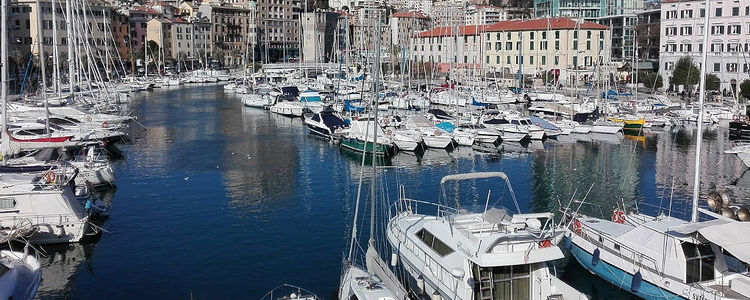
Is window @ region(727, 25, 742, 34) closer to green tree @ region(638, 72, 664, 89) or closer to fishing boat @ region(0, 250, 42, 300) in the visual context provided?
green tree @ region(638, 72, 664, 89)

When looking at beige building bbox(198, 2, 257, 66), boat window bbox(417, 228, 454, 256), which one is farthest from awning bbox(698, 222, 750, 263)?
beige building bbox(198, 2, 257, 66)

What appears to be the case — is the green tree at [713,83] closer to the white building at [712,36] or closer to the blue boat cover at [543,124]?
the white building at [712,36]

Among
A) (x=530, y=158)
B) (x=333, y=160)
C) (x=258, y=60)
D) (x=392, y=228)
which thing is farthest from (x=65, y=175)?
(x=258, y=60)

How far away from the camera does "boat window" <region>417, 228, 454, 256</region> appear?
57.6 feet

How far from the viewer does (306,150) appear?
153 feet

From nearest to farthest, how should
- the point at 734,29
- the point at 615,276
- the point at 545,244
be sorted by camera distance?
the point at 545,244 → the point at 615,276 → the point at 734,29

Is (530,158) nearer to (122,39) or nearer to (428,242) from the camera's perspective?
(428,242)

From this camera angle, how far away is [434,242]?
59.3ft

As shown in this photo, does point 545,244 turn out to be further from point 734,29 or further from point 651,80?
point 651,80

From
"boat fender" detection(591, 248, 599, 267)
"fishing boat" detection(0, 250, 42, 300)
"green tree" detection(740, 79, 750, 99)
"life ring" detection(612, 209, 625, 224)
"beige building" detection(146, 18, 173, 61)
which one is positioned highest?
"beige building" detection(146, 18, 173, 61)

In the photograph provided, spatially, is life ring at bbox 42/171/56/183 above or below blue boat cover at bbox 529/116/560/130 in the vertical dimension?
above

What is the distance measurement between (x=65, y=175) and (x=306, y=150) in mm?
21783

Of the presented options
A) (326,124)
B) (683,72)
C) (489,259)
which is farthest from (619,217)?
A: (683,72)

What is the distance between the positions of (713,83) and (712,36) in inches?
270
